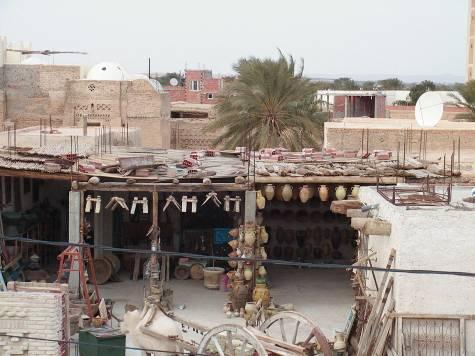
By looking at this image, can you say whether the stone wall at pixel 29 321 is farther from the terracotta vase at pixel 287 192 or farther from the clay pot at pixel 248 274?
the terracotta vase at pixel 287 192

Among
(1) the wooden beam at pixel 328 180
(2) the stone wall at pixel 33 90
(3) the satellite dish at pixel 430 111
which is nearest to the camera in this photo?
(1) the wooden beam at pixel 328 180

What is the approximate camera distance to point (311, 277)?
19.1 m

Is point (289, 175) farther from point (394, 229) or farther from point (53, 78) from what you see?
point (53, 78)

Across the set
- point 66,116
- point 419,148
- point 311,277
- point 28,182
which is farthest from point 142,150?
point 66,116

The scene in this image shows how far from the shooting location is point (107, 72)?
123ft

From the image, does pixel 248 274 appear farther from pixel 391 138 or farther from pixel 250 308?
pixel 391 138

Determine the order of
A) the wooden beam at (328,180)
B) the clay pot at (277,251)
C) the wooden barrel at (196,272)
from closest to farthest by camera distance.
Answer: the wooden beam at (328,180)
the wooden barrel at (196,272)
the clay pot at (277,251)

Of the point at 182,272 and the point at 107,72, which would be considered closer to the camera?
the point at 182,272

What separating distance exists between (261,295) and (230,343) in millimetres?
4652

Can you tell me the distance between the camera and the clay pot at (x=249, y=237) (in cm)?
1617

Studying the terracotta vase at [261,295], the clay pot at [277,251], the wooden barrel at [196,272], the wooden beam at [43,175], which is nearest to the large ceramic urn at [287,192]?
the terracotta vase at [261,295]

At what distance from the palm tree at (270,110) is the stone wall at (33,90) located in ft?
35.3

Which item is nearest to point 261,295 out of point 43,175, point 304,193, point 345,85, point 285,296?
point 285,296

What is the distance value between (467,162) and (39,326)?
11.6 meters
